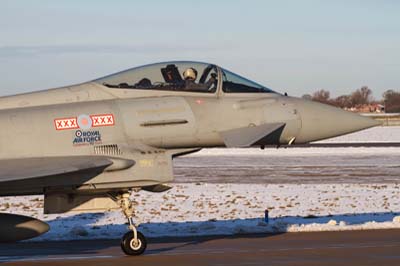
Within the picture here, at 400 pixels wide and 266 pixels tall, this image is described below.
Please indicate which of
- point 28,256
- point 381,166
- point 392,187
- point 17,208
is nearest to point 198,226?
point 28,256

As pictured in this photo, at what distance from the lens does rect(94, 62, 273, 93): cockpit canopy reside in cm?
1371

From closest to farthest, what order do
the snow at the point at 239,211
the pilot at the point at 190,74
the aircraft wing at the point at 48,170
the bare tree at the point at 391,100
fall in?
1. the aircraft wing at the point at 48,170
2. the pilot at the point at 190,74
3. the snow at the point at 239,211
4. the bare tree at the point at 391,100

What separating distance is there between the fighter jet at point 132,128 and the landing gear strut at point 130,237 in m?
0.02

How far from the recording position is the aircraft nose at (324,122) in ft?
44.6

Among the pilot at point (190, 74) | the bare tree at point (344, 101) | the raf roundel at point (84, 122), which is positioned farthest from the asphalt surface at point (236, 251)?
the bare tree at point (344, 101)

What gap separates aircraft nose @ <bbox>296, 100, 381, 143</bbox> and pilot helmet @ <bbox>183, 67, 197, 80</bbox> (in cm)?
177

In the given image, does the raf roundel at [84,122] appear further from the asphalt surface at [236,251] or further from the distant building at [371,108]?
the distant building at [371,108]

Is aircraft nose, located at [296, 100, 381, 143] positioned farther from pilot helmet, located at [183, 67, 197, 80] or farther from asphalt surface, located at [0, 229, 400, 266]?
asphalt surface, located at [0, 229, 400, 266]

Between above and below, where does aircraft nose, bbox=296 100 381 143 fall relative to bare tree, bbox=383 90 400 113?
below

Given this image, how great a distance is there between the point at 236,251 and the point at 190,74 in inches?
126

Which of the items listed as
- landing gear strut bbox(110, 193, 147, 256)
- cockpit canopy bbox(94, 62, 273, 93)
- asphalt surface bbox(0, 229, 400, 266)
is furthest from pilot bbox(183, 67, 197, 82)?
asphalt surface bbox(0, 229, 400, 266)

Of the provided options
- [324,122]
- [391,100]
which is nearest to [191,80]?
[324,122]

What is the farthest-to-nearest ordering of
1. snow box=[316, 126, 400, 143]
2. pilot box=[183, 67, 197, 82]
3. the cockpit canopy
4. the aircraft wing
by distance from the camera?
snow box=[316, 126, 400, 143]
pilot box=[183, 67, 197, 82]
the cockpit canopy
the aircraft wing

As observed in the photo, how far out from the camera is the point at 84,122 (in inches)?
514
